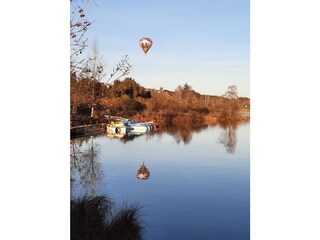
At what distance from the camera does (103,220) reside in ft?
8.86

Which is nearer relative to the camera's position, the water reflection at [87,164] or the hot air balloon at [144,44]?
the water reflection at [87,164]

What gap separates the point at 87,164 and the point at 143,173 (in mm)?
497

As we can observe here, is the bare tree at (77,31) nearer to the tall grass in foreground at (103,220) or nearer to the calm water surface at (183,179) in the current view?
the calm water surface at (183,179)

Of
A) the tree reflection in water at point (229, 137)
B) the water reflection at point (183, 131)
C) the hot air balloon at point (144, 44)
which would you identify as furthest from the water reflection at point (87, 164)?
the tree reflection in water at point (229, 137)

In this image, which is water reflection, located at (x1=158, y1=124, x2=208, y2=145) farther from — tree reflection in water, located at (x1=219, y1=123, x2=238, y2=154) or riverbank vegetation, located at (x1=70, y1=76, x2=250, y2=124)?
tree reflection in water, located at (x1=219, y1=123, x2=238, y2=154)

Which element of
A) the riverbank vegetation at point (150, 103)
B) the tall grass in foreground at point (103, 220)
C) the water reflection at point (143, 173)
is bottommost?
the tall grass in foreground at point (103, 220)

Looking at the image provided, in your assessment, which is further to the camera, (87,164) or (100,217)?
(87,164)

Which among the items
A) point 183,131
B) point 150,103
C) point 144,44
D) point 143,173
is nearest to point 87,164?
point 143,173

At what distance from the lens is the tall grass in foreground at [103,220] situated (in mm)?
2607

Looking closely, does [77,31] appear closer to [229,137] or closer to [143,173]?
[229,137]
